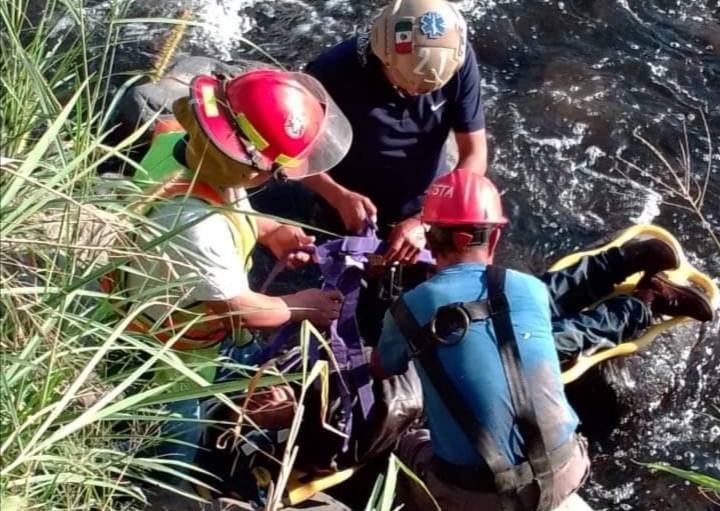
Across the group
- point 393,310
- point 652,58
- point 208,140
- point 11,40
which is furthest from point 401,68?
point 652,58

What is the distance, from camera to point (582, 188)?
5.98 meters

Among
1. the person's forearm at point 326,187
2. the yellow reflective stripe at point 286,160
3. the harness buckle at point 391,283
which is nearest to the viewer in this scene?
the yellow reflective stripe at point 286,160

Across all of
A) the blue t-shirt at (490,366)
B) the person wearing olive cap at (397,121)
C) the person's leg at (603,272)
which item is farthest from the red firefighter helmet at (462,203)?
the person's leg at (603,272)

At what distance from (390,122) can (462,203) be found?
3.21ft

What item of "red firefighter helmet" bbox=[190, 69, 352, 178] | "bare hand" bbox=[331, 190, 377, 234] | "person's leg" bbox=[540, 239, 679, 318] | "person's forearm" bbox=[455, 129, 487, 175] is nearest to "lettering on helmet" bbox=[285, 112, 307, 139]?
"red firefighter helmet" bbox=[190, 69, 352, 178]

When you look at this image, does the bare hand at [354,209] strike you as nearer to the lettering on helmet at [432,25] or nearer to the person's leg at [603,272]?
the lettering on helmet at [432,25]

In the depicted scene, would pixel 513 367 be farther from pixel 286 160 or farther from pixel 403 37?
pixel 403 37

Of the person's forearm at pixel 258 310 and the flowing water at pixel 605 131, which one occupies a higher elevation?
the person's forearm at pixel 258 310

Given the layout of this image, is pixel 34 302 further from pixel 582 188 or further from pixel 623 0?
pixel 623 0

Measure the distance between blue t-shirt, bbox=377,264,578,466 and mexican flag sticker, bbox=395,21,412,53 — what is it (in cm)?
99

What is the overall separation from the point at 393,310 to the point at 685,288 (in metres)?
1.75

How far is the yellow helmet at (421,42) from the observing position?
4129mm

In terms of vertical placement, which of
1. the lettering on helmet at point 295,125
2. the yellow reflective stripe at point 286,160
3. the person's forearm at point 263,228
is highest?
the lettering on helmet at point 295,125

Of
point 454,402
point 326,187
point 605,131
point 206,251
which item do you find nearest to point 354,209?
point 326,187
